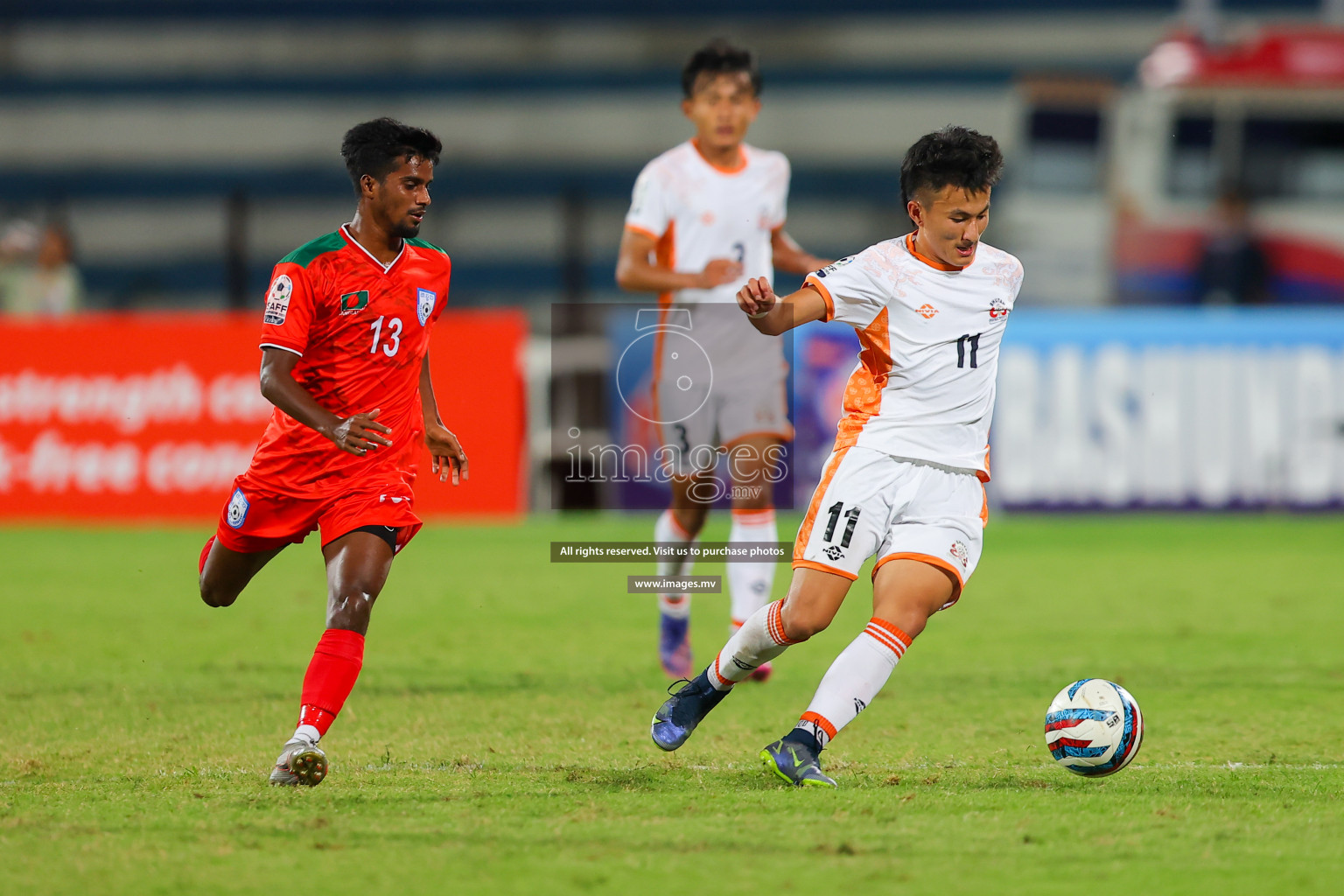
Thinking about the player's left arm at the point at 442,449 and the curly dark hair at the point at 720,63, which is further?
the curly dark hair at the point at 720,63

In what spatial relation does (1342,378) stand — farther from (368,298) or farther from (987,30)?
(987,30)

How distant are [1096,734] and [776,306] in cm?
159

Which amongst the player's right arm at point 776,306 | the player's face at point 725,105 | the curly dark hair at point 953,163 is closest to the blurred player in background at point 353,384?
the player's right arm at point 776,306

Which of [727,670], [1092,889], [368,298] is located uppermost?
[368,298]

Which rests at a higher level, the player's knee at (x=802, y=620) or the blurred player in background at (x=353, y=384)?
the blurred player in background at (x=353, y=384)

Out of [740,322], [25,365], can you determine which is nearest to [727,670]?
[740,322]

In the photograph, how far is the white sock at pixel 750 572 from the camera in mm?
6820

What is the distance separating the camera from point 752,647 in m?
4.92

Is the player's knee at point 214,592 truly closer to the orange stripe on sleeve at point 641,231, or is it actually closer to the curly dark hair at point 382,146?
the curly dark hair at point 382,146

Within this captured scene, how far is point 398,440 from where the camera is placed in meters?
5.25

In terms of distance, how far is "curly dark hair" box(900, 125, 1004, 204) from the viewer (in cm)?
474

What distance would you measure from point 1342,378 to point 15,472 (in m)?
11.0

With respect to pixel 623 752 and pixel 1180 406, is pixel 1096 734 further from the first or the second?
pixel 1180 406

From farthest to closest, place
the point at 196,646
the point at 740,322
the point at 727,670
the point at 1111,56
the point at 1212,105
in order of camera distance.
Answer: the point at 1111,56 → the point at 1212,105 → the point at 196,646 → the point at 740,322 → the point at 727,670
